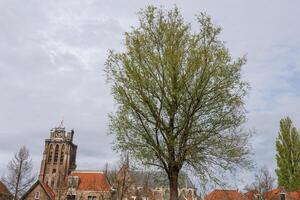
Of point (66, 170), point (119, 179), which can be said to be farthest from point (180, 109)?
point (66, 170)

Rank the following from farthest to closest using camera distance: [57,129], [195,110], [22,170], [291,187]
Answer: [57,129] < [291,187] < [22,170] < [195,110]

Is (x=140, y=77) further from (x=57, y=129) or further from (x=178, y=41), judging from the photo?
(x=57, y=129)

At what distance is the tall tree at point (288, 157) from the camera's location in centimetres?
5244

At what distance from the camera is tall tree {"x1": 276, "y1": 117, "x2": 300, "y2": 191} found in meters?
52.4

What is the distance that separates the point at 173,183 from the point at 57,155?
70.7m

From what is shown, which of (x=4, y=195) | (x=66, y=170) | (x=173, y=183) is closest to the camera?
(x=173, y=183)

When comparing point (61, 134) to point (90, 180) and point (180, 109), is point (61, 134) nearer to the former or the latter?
point (90, 180)

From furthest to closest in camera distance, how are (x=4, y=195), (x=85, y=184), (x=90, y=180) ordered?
(x=90, y=180)
(x=85, y=184)
(x=4, y=195)

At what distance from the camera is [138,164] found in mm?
14914

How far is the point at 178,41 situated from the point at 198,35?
0.97m

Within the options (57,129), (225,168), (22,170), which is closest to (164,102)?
(225,168)

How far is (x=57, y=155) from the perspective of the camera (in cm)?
8056

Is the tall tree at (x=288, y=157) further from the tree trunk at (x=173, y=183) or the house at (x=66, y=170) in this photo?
the tree trunk at (x=173, y=183)

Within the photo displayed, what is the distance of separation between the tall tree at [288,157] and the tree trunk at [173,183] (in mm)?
Result: 43496
